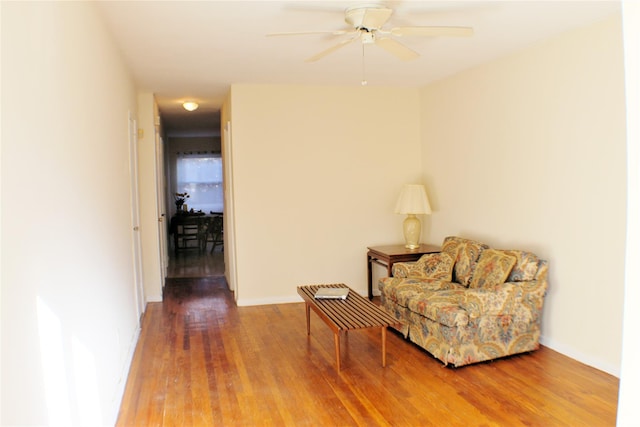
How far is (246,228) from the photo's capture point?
5.46m

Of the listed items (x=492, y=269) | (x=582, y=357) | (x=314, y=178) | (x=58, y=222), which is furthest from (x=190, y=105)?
(x=582, y=357)

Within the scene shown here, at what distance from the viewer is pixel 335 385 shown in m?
3.26

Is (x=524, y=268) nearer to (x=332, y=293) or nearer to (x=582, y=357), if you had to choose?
(x=582, y=357)

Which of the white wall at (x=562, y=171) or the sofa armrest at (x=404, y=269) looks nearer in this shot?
the white wall at (x=562, y=171)

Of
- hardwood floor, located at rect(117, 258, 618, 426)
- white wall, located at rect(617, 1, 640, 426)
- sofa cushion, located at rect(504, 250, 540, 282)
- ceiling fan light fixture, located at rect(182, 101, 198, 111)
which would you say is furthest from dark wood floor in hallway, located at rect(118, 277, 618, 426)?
ceiling fan light fixture, located at rect(182, 101, 198, 111)

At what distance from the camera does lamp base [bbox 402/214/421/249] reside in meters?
5.44

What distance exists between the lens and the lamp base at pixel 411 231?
5.44m

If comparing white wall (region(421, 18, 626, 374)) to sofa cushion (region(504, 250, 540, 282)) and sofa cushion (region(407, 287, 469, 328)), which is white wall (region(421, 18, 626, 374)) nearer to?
sofa cushion (region(504, 250, 540, 282))

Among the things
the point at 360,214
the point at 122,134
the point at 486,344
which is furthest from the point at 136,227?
the point at 486,344

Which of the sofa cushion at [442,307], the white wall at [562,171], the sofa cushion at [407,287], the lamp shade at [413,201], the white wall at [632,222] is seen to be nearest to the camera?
the white wall at [632,222]

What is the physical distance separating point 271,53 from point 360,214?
230cm

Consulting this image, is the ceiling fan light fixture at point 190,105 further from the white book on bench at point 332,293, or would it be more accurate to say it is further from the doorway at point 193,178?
the doorway at point 193,178

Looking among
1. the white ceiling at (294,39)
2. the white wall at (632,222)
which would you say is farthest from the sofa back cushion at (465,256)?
the white wall at (632,222)

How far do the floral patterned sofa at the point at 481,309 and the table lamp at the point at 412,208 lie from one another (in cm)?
112
